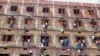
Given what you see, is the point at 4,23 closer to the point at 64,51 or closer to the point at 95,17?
the point at 64,51

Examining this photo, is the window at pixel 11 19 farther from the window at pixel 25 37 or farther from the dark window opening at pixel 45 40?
the dark window opening at pixel 45 40

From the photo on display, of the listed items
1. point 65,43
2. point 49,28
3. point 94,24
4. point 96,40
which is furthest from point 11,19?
point 96,40

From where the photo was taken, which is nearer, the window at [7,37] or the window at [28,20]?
the window at [7,37]

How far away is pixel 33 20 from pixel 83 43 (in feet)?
33.5

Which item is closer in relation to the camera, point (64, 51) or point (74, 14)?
point (64, 51)

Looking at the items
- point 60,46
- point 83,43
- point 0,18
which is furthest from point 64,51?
point 0,18

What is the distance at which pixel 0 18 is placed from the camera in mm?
43781

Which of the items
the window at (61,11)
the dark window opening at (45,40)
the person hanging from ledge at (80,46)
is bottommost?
the person hanging from ledge at (80,46)

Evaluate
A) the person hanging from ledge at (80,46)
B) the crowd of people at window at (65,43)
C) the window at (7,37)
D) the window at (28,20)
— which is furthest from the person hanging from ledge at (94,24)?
the window at (7,37)

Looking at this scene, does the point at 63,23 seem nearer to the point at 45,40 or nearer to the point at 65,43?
the point at 65,43

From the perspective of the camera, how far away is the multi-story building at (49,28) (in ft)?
129

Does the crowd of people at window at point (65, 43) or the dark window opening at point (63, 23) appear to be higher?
the dark window opening at point (63, 23)

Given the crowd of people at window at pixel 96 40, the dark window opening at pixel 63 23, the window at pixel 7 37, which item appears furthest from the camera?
the dark window opening at pixel 63 23

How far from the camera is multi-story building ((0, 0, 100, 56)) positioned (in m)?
39.3
